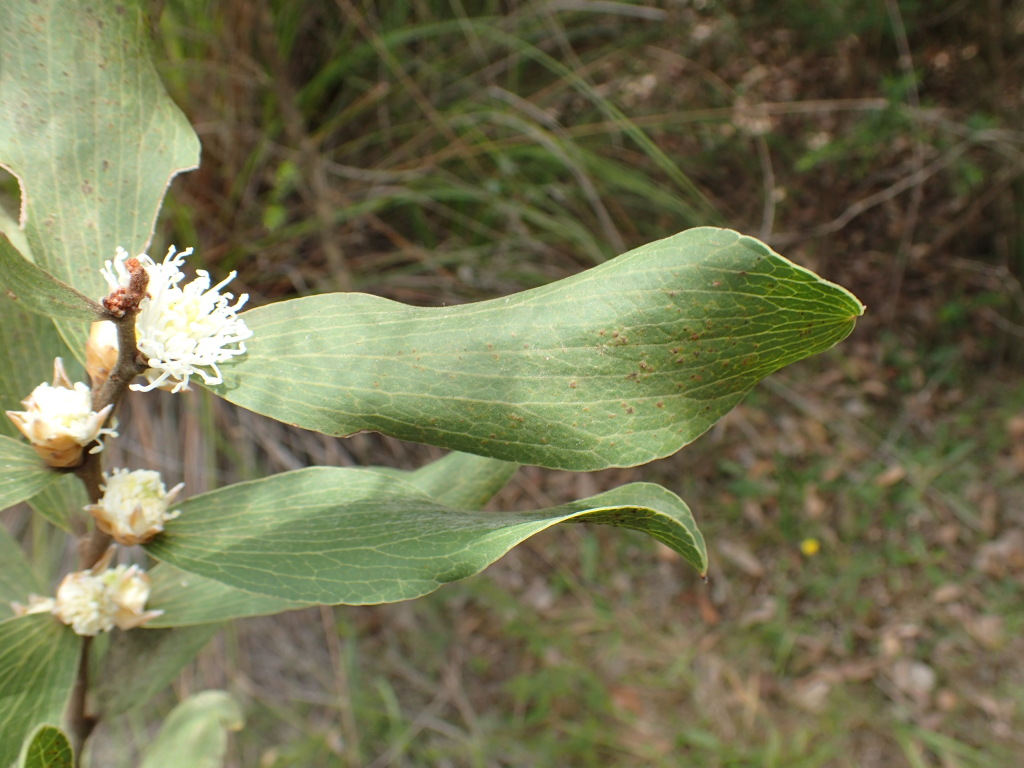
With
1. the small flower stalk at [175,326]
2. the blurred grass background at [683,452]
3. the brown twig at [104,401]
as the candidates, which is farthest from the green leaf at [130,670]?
the blurred grass background at [683,452]

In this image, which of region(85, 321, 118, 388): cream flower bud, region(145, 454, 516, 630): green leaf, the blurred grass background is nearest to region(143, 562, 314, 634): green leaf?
region(145, 454, 516, 630): green leaf

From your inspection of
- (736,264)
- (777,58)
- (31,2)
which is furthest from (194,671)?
(777,58)

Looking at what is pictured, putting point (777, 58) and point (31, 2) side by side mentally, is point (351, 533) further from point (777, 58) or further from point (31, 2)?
point (777, 58)

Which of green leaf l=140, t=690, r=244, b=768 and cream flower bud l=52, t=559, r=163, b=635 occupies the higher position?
cream flower bud l=52, t=559, r=163, b=635

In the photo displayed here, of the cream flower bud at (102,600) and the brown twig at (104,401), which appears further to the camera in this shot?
the cream flower bud at (102,600)

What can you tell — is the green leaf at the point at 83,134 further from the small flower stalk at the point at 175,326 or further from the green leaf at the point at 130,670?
the green leaf at the point at 130,670

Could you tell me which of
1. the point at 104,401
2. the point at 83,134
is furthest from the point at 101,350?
the point at 83,134

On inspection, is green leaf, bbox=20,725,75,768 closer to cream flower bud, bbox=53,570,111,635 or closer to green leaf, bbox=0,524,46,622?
cream flower bud, bbox=53,570,111,635
